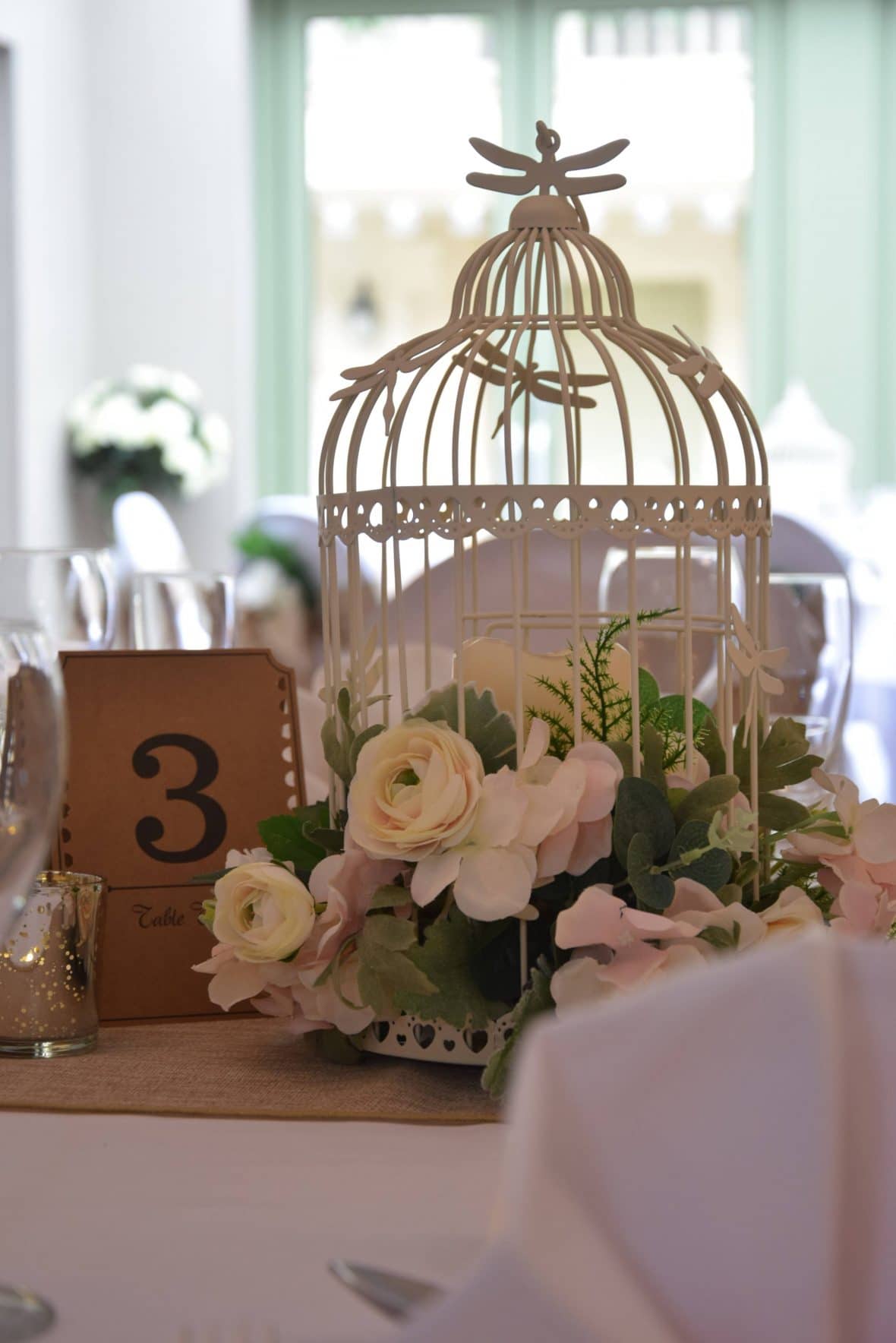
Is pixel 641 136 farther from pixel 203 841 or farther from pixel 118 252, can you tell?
pixel 203 841

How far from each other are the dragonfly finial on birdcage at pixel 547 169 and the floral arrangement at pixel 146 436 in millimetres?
5119

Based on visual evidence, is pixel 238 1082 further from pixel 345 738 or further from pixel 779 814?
pixel 779 814

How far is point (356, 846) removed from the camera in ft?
2.34

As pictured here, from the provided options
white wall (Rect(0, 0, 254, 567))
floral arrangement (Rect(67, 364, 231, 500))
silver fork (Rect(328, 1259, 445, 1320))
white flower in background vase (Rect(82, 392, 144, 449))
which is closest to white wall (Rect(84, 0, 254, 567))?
white wall (Rect(0, 0, 254, 567))

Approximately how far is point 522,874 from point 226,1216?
0.68 feet

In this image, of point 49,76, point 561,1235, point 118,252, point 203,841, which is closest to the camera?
point 561,1235

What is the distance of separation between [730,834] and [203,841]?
1.09ft

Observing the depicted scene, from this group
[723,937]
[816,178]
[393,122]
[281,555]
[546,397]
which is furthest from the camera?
[393,122]

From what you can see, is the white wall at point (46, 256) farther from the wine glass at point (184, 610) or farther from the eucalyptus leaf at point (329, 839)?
the eucalyptus leaf at point (329, 839)

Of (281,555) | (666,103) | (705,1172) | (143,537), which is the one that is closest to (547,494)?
(705,1172)

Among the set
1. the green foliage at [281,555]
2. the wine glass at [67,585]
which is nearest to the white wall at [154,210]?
the green foliage at [281,555]

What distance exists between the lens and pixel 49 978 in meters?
0.73

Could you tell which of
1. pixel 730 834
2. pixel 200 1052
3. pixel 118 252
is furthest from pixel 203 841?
pixel 118 252

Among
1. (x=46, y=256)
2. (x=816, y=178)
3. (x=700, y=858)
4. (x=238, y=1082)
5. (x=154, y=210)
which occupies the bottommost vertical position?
(x=238, y=1082)
